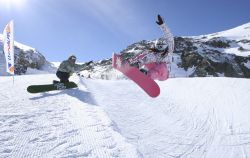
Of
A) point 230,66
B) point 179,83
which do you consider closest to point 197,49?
point 230,66

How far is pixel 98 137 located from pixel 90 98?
4.15 metres

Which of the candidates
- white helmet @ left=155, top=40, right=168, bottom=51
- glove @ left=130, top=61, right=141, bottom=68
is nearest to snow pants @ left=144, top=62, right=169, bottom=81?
glove @ left=130, top=61, right=141, bottom=68

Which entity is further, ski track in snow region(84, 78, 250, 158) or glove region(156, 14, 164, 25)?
glove region(156, 14, 164, 25)

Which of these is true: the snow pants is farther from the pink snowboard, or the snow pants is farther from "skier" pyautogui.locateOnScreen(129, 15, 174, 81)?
the pink snowboard

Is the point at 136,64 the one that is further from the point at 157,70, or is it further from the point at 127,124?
the point at 127,124

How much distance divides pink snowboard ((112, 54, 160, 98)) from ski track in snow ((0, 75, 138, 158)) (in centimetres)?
302

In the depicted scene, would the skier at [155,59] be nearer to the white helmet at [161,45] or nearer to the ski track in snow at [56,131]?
the white helmet at [161,45]

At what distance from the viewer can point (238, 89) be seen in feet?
40.4

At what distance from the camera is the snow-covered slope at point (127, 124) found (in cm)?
534

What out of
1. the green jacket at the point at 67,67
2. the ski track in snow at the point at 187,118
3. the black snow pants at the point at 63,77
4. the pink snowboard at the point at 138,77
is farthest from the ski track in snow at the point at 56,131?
the green jacket at the point at 67,67

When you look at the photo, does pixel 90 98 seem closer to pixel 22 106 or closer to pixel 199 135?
pixel 22 106

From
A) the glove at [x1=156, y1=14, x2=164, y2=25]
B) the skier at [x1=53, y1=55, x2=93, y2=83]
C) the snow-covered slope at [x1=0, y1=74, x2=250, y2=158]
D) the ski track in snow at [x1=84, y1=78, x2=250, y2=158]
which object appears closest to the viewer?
the snow-covered slope at [x1=0, y1=74, x2=250, y2=158]

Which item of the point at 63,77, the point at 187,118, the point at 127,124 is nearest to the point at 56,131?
the point at 127,124

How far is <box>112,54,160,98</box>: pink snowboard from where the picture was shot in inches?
427
